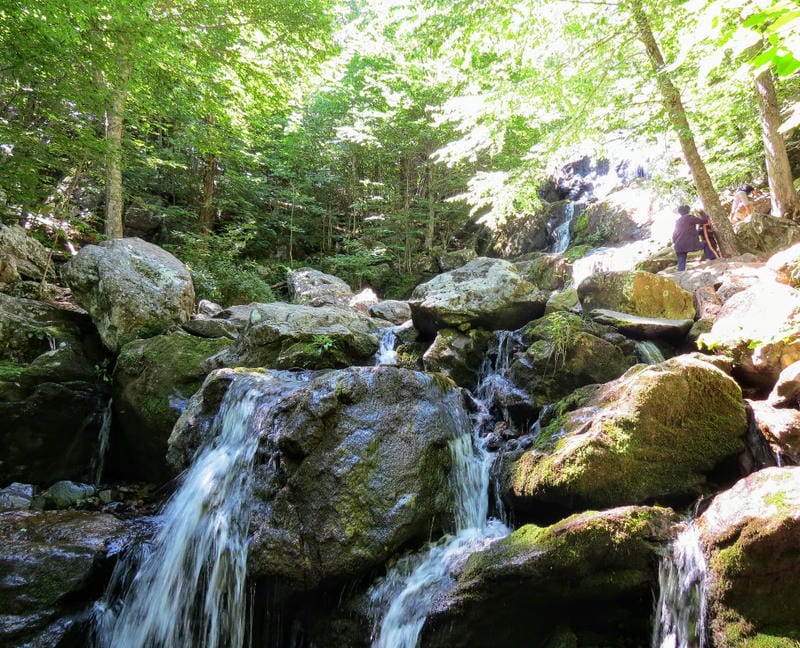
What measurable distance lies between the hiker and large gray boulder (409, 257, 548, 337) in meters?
6.64

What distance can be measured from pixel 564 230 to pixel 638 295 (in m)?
9.65

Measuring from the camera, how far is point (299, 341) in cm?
772

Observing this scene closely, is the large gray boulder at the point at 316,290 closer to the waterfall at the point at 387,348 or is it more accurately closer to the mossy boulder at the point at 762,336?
the waterfall at the point at 387,348

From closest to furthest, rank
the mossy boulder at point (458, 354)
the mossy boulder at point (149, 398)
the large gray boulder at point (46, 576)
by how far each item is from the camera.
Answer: the large gray boulder at point (46, 576), the mossy boulder at point (149, 398), the mossy boulder at point (458, 354)

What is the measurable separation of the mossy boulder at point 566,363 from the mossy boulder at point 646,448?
83.0 inches

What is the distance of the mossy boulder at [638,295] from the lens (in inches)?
306

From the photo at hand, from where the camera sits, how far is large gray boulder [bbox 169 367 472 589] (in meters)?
3.97

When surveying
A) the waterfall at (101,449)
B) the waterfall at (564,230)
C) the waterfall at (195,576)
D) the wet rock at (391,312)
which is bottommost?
the waterfall at (195,576)

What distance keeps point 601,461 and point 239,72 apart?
35.9 ft

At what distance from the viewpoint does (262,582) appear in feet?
13.1

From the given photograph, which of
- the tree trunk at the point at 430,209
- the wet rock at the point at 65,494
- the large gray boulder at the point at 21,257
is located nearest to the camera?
the wet rock at the point at 65,494

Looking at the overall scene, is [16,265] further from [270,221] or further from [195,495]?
[270,221]

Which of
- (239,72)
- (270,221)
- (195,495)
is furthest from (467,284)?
(270,221)

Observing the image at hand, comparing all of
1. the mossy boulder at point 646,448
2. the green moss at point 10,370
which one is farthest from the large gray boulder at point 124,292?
the mossy boulder at point 646,448
